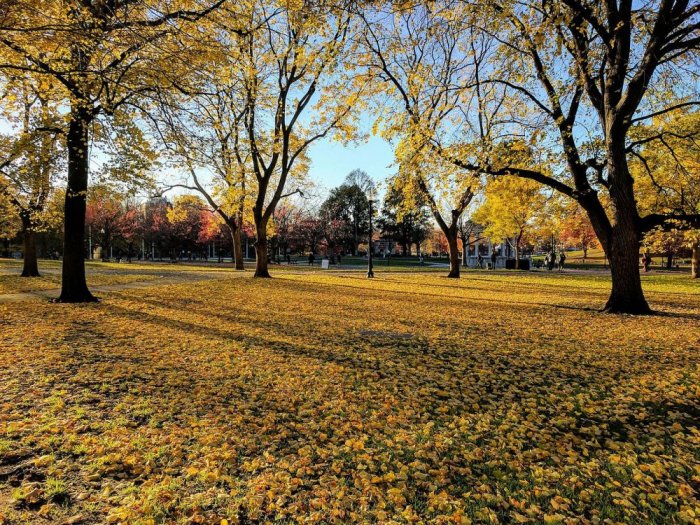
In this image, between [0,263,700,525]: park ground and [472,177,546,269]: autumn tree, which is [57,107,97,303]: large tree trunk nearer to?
[0,263,700,525]: park ground

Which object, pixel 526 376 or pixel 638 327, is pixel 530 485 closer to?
pixel 526 376

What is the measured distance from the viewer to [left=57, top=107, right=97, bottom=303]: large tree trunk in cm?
950

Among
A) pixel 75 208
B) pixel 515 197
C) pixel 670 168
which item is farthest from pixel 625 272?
pixel 75 208

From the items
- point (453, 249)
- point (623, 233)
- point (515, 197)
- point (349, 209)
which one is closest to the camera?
point (623, 233)

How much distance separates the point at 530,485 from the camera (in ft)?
9.02

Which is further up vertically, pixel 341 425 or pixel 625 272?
pixel 625 272

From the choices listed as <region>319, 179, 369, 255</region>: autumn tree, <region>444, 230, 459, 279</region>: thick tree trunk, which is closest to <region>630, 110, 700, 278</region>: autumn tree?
<region>444, 230, 459, 279</region>: thick tree trunk

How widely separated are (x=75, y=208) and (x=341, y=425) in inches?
386

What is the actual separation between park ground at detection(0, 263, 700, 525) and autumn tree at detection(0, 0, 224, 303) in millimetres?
3578

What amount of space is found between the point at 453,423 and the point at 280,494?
6.35ft

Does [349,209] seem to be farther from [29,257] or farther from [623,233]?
[623,233]

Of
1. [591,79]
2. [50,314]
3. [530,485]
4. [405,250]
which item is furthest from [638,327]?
[405,250]

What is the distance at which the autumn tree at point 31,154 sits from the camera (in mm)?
9352

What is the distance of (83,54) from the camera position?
8.28m
